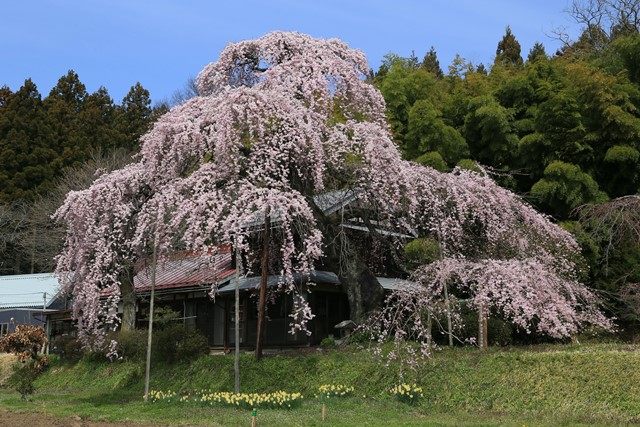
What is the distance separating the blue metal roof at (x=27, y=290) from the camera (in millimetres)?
31188

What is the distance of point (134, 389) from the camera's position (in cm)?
1814

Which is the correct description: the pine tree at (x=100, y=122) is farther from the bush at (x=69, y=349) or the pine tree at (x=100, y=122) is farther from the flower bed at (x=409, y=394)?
the flower bed at (x=409, y=394)

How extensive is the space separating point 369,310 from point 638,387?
308 inches

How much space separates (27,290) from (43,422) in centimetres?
2242

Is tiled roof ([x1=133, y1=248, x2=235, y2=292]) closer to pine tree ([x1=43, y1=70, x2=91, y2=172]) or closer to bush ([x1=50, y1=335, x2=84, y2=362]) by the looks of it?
bush ([x1=50, y1=335, x2=84, y2=362])

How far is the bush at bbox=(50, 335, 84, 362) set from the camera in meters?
23.2

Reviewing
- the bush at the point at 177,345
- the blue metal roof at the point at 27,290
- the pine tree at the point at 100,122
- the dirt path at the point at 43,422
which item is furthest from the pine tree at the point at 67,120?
the dirt path at the point at 43,422

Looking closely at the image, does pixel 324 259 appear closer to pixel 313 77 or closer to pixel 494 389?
pixel 313 77

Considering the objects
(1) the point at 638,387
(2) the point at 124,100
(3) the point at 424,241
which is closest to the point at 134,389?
(3) the point at 424,241

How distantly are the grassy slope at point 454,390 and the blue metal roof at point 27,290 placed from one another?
1593 centimetres

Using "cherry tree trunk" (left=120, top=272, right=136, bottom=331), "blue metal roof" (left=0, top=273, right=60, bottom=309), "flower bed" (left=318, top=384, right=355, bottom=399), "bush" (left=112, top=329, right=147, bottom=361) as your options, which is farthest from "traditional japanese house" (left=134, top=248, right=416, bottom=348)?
"blue metal roof" (left=0, top=273, right=60, bottom=309)

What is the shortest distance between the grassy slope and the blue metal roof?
15.9m

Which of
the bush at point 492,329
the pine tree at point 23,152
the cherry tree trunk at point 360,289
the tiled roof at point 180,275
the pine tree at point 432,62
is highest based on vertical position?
the pine tree at point 432,62

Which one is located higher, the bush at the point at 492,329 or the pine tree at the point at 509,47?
the pine tree at the point at 509,47
